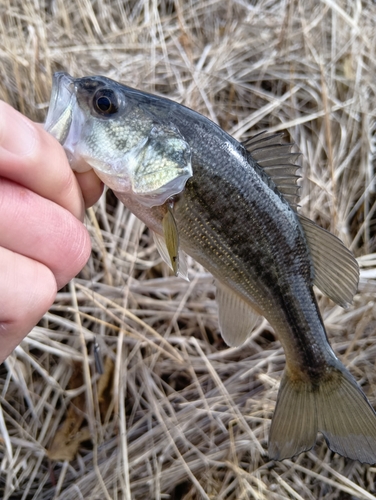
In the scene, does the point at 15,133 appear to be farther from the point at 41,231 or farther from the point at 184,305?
the point at 184,305

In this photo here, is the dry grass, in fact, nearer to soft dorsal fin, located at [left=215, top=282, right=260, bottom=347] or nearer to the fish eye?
soft dorsal fin, located at [left=215, top=282, right=260, bottom=347]

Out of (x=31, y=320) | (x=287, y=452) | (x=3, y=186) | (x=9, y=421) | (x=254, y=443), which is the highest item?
(x=3, y=186)

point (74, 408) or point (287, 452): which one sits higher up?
point (287, 452)

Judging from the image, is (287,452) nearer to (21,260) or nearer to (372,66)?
(21,260)

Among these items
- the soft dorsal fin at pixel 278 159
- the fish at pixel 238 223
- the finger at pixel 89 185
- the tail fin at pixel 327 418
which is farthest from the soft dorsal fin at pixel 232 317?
the finger at pixel 89 185

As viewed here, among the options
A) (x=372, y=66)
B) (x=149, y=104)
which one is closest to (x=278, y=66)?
(x=372, y=66)

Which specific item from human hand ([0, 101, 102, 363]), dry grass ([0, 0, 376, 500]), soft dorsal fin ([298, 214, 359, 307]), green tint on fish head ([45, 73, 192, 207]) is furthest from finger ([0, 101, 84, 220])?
dry grass ([0, 0, 376, 500])

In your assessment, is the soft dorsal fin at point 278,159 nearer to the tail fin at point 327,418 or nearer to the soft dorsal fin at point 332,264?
the soft dorsal fin at point 332,264
